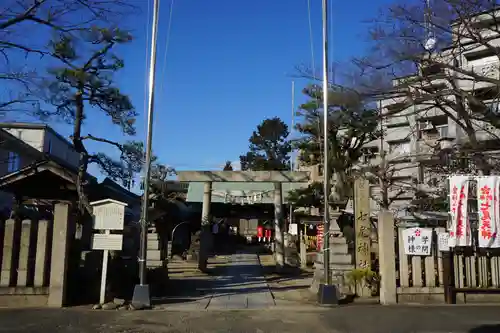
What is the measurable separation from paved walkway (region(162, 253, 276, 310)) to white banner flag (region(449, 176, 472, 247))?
512cm

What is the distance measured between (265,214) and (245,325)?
2731 cm

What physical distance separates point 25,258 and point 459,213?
11.2 m

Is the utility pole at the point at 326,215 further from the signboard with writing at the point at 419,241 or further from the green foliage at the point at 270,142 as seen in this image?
the green foliage at the point at 270,142

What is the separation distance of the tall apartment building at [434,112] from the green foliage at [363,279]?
533cm

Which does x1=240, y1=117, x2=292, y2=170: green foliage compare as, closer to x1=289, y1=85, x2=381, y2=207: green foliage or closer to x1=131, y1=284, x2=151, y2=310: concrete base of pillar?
x1=289, y1=85, x2=381, y2=207: green foliage

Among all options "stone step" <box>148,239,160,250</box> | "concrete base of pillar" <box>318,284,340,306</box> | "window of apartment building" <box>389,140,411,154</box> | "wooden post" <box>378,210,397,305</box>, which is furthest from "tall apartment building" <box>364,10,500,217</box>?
"stone step" <box>148,239,160,250</box>

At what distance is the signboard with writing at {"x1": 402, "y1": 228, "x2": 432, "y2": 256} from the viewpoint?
12.0m

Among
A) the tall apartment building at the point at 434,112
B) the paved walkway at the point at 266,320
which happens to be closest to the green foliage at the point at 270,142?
the tall apartment building at the point at 434,112

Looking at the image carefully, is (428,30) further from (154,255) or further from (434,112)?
(434,112)

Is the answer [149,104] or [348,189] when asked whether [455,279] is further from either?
[348,189]

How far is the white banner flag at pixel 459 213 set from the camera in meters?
11.8

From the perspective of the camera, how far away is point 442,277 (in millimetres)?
12102

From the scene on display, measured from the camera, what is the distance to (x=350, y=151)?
27.7 metres

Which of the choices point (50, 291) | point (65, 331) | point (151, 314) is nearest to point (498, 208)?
point (151, 314)
